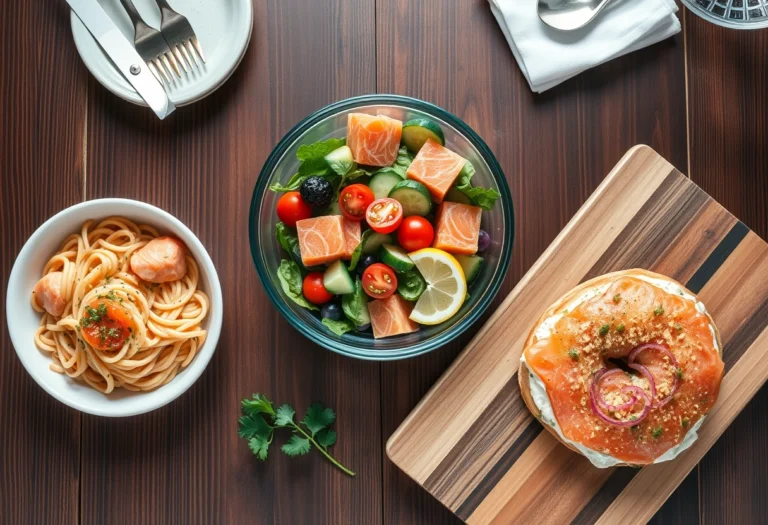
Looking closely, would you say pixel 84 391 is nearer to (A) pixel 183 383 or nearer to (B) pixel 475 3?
(A) pixel 183 383

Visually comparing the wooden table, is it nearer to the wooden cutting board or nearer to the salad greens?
the wooden cutting board

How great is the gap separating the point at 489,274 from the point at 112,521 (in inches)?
53.2

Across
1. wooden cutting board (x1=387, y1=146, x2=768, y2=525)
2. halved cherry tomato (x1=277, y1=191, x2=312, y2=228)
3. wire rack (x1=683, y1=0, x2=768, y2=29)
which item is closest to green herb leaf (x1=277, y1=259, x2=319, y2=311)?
halved cherry tomato (x1=277, y1=191, x2=312, y2=228)

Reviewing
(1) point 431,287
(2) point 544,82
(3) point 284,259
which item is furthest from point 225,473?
(2) point 544,82

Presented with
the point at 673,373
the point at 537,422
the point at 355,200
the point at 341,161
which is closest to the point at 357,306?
the point at 355,200

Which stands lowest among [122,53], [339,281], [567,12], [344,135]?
[339,281]

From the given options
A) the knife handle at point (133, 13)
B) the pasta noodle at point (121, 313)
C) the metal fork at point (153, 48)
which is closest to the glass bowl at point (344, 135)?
the pasta noodle at point (121, 313)

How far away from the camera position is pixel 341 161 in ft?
6.20

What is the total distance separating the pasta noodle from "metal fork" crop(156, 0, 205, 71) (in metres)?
0.51

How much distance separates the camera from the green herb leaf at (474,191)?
6.21 ft

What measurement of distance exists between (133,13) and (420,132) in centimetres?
90

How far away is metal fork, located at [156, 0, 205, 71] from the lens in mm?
2059

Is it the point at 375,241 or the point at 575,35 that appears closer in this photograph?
the point at 375,241

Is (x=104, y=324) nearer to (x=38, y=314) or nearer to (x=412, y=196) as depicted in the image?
(x=38, y=314)
